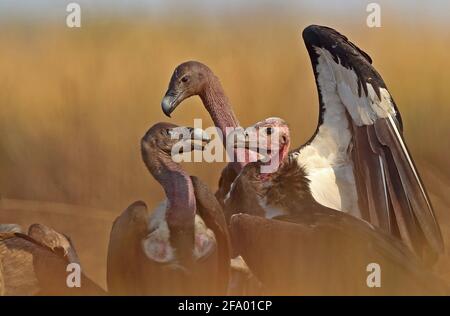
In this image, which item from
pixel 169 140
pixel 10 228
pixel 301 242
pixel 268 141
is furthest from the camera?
pixel 10 228

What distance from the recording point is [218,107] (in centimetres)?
552

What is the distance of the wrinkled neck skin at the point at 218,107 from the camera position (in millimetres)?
5504

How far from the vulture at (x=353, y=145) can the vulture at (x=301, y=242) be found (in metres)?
0.10

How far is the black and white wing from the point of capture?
5.31m

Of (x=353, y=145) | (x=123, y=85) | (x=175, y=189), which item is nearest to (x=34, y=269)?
(x=175, y=189)

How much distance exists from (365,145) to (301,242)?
63 centimetres

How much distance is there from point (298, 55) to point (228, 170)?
0.74 metres

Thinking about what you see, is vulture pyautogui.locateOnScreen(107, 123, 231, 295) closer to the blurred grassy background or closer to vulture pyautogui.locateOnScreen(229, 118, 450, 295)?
vulture pyautogui.locateOnScreen(229, 118, 450, 295)

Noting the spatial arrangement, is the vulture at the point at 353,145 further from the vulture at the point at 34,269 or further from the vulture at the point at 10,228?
the vulture at the point at 10,228

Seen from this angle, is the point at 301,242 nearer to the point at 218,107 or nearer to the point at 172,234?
the point at 172,234

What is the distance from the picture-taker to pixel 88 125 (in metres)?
5.57

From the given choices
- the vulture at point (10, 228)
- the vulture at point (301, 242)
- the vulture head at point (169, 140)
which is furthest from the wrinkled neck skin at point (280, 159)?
the vulture at point (10, 228)

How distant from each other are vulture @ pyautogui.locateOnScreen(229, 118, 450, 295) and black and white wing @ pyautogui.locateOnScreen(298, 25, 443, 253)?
11 centimetres
